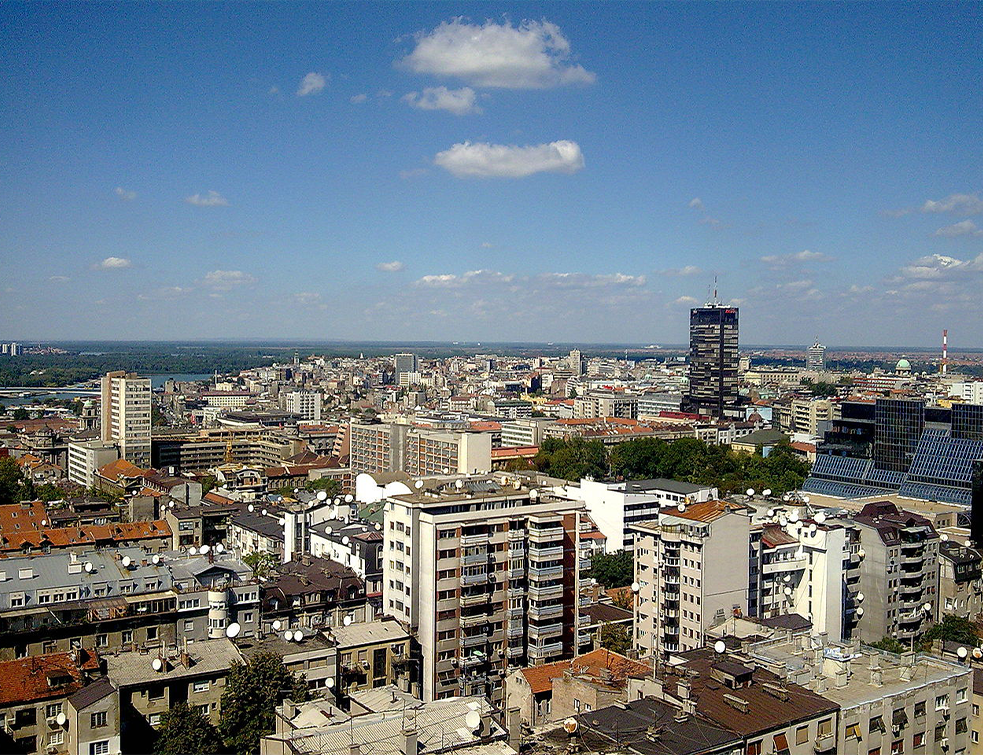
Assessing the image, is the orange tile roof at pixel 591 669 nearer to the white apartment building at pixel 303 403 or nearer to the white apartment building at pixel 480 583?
the white apartment building at pixel 480 583

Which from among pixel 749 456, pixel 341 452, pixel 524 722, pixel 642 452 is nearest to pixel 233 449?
pixel 341 452

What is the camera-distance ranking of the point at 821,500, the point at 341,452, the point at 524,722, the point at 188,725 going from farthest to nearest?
the point at 341,452, the point at 821,500, the point at 524,722, the point at 188,725

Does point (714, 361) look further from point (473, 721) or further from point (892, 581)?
point (473, 721)

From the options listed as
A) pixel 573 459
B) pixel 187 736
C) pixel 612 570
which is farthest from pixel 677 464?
pixel 187 736

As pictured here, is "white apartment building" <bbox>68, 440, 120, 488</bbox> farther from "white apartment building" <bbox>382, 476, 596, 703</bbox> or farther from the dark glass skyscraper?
the dark glass skyscraper

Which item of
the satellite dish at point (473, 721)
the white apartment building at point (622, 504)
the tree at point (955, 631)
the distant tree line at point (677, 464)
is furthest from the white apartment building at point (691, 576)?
the distant tree line at point (677, 464)

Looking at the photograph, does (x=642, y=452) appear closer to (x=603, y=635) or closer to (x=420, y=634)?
(x=603, y=635)
